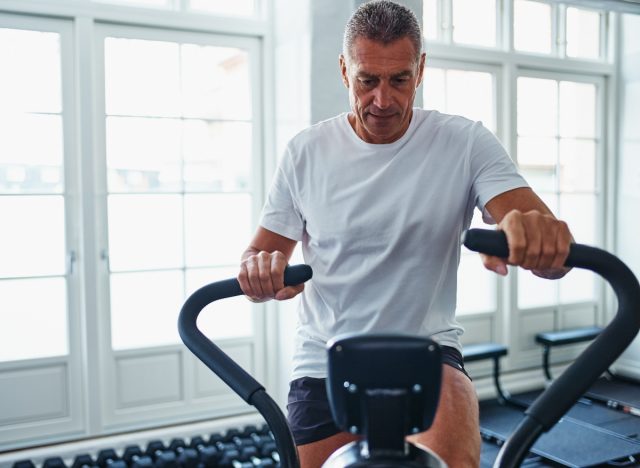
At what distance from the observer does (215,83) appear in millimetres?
4176

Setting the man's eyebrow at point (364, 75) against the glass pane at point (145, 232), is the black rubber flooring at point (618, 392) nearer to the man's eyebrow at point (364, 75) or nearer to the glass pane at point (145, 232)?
the glass pane at point (145, 232)

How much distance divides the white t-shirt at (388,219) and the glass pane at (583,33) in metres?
4.61

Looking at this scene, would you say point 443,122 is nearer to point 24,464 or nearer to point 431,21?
point 24,464

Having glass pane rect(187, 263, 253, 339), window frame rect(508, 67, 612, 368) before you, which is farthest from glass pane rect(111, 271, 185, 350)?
window frame rect(508, 67, 612, 368)

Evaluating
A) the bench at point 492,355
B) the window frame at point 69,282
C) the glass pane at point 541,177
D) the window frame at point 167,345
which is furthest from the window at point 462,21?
the window frame at point 69,282

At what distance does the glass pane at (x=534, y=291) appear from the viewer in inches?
211

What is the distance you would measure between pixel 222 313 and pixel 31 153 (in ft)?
4.78

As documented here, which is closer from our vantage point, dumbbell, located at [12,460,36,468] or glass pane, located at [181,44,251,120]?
dumbbell, located at [12,460,36,468]

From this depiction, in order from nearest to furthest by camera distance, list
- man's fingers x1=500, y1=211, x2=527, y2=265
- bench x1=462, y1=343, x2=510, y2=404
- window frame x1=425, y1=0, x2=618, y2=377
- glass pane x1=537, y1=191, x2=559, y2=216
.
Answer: man's fingers x1=500, y1=211, x2=527, y2=265 → bench x1=462, y1=343, x2=510, y2=404 → window frame x1=425, y1=0, x2=618, y2=377 → glass pane x1=537, y1=191, x2=559, y2=216

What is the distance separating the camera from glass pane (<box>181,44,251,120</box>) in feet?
13.4

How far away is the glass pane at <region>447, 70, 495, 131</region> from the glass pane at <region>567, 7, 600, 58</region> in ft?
3.26

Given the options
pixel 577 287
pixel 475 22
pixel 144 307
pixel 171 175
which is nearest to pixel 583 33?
pixel 475 22

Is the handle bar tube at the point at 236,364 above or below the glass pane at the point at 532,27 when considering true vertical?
below

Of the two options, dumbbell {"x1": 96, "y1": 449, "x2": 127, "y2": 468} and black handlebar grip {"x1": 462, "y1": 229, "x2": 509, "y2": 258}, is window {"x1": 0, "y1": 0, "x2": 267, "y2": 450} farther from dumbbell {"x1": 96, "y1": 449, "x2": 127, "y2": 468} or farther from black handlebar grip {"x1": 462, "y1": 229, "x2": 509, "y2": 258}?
black handlebar grip {"x1": 462, "y1": 229, "x2": 509, "y2": 258}
